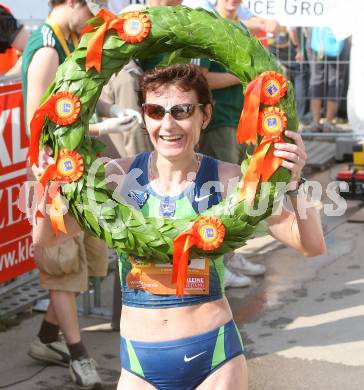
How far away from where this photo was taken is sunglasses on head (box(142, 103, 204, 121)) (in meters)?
3.45

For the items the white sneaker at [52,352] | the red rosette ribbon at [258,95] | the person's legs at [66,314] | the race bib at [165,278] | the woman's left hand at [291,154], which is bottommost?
the white sneaker at [52,352]

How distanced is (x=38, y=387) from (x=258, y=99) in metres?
2.54

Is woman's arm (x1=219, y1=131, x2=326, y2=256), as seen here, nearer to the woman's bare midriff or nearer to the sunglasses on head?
the sunglasses on head

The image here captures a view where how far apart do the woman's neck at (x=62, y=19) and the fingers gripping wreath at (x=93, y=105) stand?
5.13ft

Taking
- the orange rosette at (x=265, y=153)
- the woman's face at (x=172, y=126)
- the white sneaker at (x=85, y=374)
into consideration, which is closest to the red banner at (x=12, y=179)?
the white sneaker at (x=85, y=374)

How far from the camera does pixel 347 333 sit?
5.84 metres

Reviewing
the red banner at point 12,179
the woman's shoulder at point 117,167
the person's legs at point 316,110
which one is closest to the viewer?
the woman's shoulder at point 117,167

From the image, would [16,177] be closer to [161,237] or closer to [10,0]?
[161,237]

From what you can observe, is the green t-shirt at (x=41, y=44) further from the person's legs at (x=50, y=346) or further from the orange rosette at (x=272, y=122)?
the orange rosette at (x=272, y=122)

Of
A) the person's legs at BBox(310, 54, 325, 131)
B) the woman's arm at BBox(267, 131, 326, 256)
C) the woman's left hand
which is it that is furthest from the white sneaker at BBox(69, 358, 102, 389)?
the person's legs at BBox(310, 54, 325, 131)

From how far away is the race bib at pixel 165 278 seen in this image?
133 inches

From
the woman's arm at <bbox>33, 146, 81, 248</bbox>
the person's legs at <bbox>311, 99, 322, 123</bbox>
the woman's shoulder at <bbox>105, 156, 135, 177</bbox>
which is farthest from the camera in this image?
the person's legs at <bbox>311, 99, 322, 123</bbox>

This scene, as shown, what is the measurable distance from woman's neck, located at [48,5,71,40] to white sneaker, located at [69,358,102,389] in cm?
181

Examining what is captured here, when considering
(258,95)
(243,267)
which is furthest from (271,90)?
(243,267)
